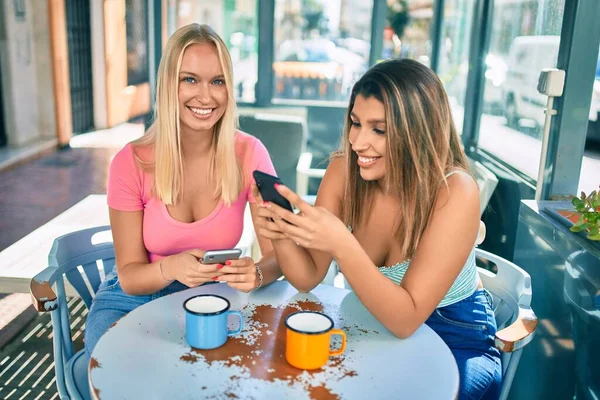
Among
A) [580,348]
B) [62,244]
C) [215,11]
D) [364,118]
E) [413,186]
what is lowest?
[580,348]

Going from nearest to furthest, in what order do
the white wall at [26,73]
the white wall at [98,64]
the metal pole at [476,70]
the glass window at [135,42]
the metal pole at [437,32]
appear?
the metal pole at [476,70], the metal pole at [437,32], the white wall at [26,73], the white wall at [98,64], the glass window at [135,42]

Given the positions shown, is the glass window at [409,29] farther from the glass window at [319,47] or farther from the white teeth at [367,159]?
the white teeth at [367,159]

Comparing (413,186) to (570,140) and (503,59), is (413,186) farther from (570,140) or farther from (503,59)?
(503,59)

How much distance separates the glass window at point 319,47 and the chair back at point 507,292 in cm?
382

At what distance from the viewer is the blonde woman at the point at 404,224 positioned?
4.27ft

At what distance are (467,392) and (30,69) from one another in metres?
6.70

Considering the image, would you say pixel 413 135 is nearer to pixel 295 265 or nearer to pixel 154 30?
pixel 295 265

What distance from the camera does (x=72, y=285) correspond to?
6.10ft

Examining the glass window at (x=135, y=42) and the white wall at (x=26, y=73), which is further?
the glass window at (x=135, y=42)

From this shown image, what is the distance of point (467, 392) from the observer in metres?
1.39

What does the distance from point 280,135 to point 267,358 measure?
3.04 metres

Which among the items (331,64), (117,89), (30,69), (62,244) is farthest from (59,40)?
(62,244)

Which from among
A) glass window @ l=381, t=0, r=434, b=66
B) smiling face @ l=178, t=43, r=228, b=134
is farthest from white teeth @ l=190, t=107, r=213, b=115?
glass window @ l=381, t=0, r=434, b=66

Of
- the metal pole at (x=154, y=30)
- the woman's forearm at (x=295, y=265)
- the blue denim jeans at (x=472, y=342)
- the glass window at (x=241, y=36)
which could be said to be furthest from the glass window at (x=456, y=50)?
the woman's forearm at (x=295, y=265)
